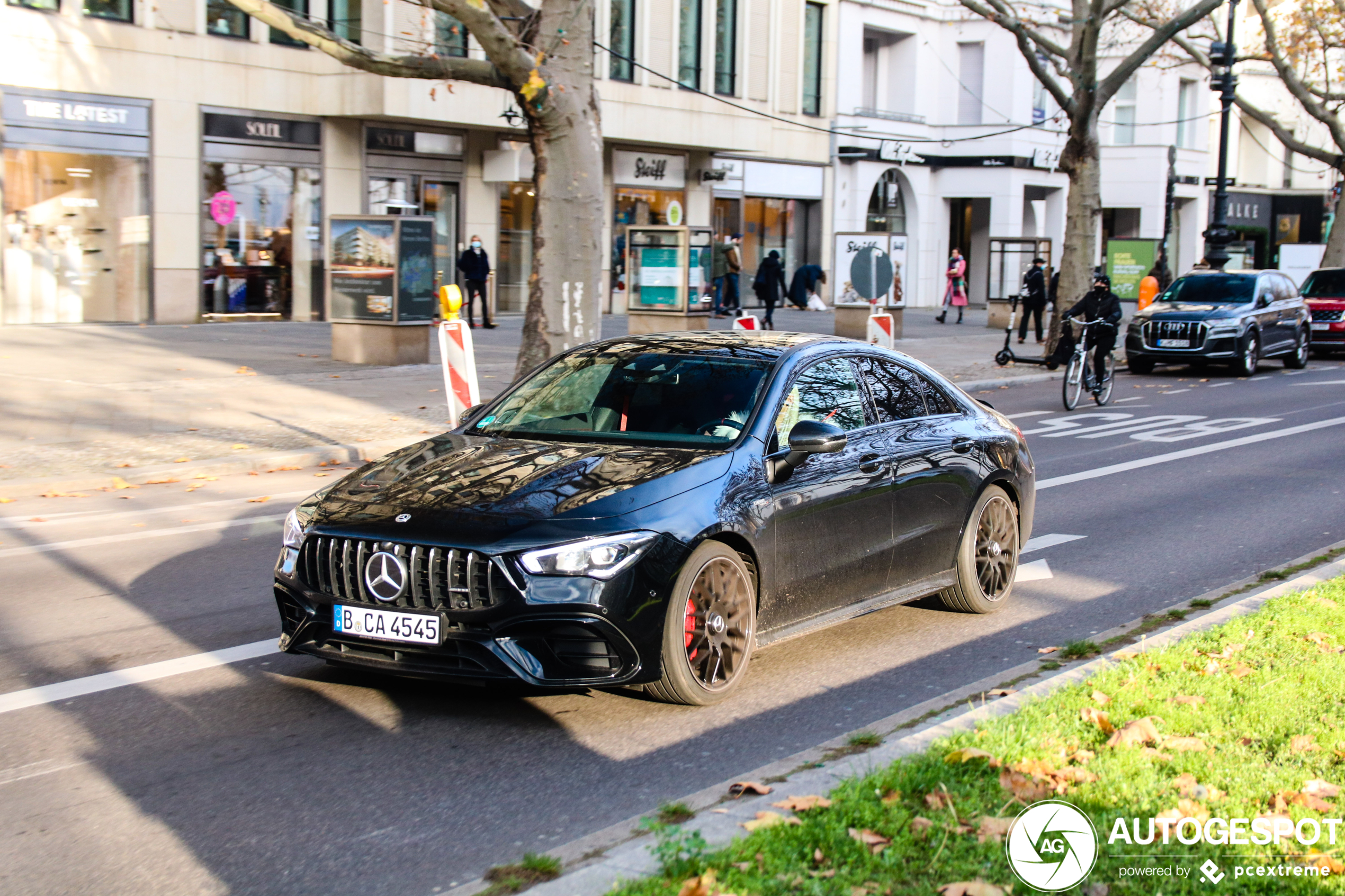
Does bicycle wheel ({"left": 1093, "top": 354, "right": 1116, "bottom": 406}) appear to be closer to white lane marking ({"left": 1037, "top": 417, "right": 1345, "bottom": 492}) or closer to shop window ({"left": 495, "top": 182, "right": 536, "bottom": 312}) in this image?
white lane marking ({"left": 1037, "top": 417, "right": 1345, "bottom": 492})

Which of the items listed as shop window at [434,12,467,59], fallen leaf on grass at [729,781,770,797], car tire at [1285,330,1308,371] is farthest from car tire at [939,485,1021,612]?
shop window at [434,12,467,59]

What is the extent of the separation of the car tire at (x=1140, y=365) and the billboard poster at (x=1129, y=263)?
11.7 m

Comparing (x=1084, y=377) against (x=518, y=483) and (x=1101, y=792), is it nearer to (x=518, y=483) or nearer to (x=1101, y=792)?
(x=518, y=483)

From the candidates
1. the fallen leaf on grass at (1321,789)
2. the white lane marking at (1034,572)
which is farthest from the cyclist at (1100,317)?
the fallen leaf on grass at (1321,789)

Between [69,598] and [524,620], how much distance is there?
140 inches

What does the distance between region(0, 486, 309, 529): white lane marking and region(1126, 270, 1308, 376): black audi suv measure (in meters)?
17.8

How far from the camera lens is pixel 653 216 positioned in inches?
1416

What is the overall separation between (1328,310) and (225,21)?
2258cm

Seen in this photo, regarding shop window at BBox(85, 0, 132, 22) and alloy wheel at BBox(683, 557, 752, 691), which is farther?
shop window at BBox(85, 0, 132, 22)

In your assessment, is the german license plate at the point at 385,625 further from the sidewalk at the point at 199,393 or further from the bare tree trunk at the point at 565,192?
the bare tree trunk at the point at 565,192

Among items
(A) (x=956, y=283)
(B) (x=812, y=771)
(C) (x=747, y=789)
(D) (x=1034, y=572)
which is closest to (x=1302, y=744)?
(B) (x=812, y=771)

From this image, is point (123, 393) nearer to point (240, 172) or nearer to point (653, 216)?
point (240, 172)

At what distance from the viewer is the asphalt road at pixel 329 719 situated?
4.29 metres

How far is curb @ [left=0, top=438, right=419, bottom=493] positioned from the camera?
1107 centimetres
